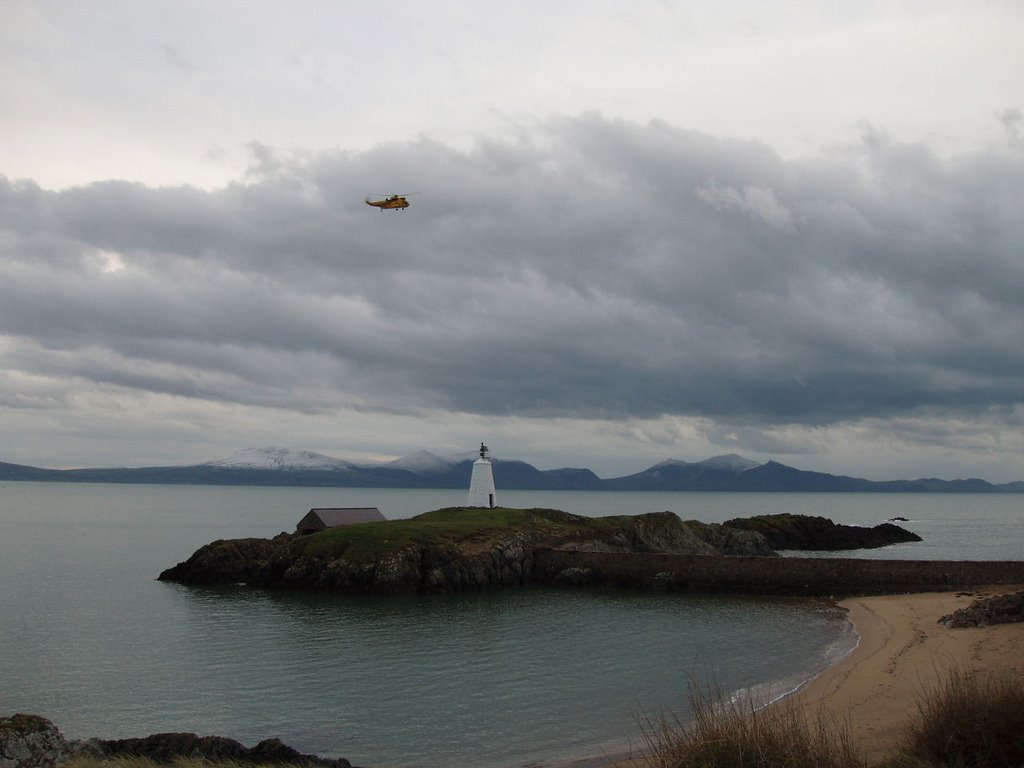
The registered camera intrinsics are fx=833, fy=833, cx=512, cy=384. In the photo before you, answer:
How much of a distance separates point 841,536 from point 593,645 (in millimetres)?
77035

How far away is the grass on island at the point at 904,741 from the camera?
37.9 ft

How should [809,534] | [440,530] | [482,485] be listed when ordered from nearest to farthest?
[440,530] < [482,485] < [809,534]

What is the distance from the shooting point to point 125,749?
2017 cm

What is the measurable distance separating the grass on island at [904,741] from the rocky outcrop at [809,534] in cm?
8488

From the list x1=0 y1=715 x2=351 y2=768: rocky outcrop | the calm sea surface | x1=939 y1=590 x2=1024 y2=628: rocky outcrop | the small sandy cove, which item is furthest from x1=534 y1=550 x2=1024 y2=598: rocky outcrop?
x1=0 y1=715 x2=351 y2=768: rocky outcrop

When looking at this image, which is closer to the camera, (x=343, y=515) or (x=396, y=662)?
(x=396, y=662)

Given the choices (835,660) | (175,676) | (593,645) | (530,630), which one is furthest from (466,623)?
(835,660)

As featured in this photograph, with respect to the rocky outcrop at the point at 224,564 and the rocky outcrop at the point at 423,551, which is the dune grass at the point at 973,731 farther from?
the rocky outcrop at the point at 224,564

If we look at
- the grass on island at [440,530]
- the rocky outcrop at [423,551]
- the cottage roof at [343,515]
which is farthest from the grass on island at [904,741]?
the cottage roof at [343,515]

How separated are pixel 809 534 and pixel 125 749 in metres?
95.4

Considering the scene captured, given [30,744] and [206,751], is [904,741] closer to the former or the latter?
[206,751]

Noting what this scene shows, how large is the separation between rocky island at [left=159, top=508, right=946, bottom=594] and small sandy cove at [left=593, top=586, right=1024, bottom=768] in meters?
15.0

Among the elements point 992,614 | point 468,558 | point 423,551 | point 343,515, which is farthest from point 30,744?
point 343,515

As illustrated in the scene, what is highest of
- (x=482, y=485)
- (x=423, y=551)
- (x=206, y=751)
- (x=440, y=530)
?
(x=482, y=485)
